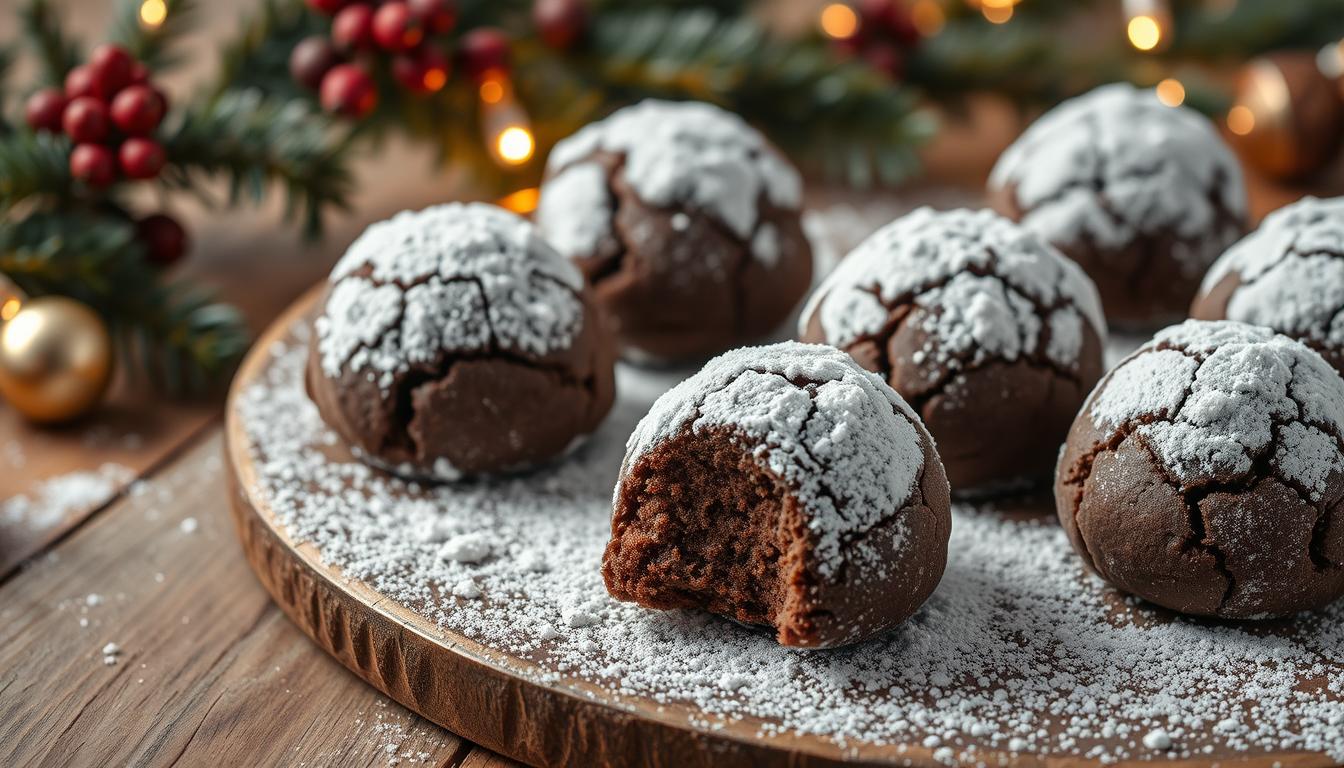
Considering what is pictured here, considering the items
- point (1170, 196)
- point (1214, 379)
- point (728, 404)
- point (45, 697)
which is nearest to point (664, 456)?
point (728, 404)

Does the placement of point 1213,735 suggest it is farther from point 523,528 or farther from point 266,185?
point 266,185

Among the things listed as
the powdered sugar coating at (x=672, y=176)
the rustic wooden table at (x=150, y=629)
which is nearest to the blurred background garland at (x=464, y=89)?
the rustic wooden table at (x=150, y=629)

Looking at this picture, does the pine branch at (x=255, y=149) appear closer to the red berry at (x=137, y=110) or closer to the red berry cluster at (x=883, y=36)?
the red berry at (x=137, y=110)

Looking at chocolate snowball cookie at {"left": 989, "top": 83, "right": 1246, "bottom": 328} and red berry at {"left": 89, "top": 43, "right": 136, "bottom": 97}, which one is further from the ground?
red berry at {"left": 89, "top": 43, "right": 136, "bottom": 97}

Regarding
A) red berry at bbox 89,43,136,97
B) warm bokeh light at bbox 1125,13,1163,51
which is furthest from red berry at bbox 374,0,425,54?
warm bokeh light at bbox 1125,13,1163,51

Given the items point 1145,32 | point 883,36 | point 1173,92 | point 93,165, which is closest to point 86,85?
point 93,165

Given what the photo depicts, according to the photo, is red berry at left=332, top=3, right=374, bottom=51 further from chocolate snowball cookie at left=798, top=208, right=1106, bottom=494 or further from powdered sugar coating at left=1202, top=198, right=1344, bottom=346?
powdered sugar coating at left=1202, top=198, right=1344, bottom=346
